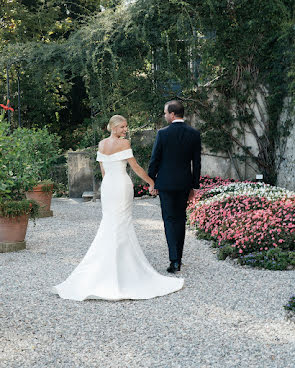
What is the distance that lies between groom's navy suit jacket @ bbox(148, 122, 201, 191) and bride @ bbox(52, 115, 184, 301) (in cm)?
22

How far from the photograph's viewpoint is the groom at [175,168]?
19.1 feet

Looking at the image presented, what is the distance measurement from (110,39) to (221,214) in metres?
5.66

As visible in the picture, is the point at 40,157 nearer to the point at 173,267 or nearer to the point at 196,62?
the point at 196,62

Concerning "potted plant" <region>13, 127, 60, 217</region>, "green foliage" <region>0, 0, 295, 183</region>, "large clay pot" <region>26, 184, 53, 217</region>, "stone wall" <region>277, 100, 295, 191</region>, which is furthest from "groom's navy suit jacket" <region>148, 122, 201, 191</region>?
"stone wall" <region>277, 100, 295, 191</region>

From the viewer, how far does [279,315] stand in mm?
4441

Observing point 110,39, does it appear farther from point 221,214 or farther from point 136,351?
point 136,351

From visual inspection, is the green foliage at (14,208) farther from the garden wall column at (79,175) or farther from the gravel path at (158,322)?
the garden wall column at (79,175)

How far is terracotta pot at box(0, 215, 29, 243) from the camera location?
7379 mm

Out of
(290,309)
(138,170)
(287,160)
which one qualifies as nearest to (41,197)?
(287,160)

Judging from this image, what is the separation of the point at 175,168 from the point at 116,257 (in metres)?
1.12

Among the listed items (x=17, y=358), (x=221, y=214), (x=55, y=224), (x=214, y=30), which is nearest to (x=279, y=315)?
(x=17, y=358)

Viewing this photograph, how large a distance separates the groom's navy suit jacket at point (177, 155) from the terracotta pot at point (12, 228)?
243 cm

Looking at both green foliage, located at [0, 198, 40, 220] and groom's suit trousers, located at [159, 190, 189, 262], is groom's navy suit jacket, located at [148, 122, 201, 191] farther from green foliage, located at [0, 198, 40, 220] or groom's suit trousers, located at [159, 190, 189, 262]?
green foliage, located at [0, 198, 40, 220]

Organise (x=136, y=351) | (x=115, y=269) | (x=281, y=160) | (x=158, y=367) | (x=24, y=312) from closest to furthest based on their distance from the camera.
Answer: (x=158, y=367)
(x=136, y=351)
(x=24, y=312)
(x=115, y=269)
(x=281, y=160)
